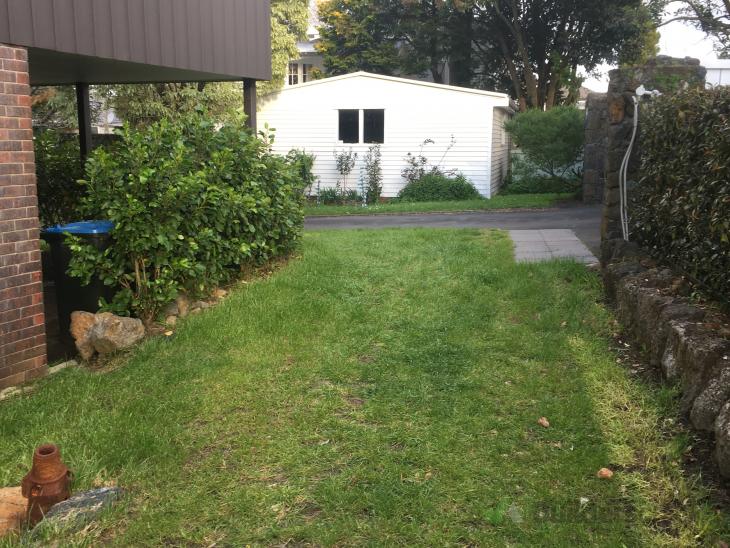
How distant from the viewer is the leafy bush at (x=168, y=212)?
6031mm

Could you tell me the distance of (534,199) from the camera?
18062 mm

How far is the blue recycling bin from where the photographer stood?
6094 mm

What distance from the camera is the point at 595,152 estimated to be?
16.8 metres

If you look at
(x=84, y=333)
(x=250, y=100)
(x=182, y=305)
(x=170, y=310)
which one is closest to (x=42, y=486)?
(x=84, y=333)

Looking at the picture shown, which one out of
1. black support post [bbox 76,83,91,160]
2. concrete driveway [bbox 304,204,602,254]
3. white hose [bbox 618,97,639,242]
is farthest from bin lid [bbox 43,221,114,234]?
concrete driveway [bbox 304,204,602,254]

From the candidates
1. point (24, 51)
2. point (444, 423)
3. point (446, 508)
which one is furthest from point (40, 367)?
point (446, 508)

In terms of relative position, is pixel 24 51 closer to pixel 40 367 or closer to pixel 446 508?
pixel 40 367

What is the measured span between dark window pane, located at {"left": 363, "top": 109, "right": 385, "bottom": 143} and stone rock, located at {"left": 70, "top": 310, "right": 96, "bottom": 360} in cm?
1489

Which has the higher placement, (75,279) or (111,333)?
(75,279)

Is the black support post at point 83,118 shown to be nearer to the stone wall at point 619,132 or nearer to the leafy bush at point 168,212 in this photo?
the leafy bush at point 168,212

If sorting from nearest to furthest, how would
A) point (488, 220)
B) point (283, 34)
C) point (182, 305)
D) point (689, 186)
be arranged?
point (689, 186)
point (182, 305)
point (488, 220)
point (283, 34)

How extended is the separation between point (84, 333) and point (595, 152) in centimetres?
1385

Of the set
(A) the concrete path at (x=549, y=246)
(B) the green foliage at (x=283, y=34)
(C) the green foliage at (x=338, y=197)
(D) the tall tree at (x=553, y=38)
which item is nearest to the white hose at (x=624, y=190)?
(A) the concrete path at (x=549, y=246)

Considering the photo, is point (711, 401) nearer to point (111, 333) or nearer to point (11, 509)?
point (11, 509)
